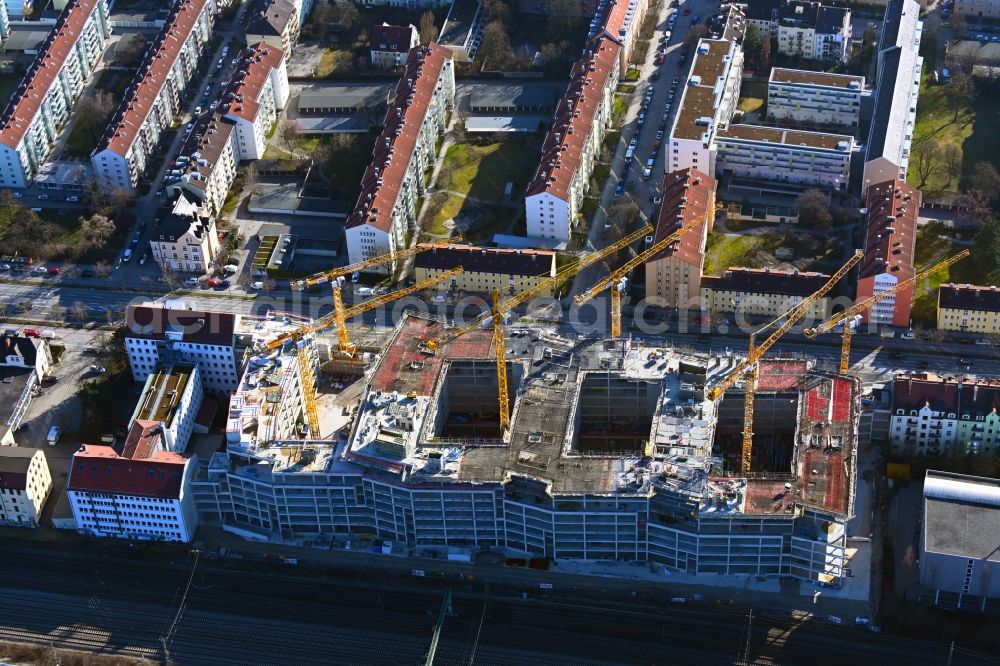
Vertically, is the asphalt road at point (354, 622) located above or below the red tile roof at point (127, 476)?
below

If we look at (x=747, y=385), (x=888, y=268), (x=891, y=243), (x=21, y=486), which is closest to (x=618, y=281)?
(x=747, y=385)

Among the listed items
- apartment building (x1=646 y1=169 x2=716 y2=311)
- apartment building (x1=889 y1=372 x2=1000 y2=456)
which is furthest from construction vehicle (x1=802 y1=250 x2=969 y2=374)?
apartment building (x1=646 y1=169 x2=716 y2=311)

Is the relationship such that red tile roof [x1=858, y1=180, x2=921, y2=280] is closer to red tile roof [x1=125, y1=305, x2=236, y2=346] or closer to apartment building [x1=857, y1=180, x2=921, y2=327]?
apartment building [x1=857, y1=180, x2=921, y2=327]

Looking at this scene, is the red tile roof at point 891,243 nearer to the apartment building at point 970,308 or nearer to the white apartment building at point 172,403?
the apartment building at point 970,308

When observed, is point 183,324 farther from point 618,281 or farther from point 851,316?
point 851,316

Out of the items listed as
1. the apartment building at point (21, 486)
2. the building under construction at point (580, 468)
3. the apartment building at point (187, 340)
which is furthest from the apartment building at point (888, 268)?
the apartment building at point (21, 486)

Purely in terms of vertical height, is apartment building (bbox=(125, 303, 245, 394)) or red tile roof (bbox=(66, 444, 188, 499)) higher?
apartment building (bbox=(125, 303, 245, 394))

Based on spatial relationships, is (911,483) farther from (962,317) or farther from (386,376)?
(386,376)
